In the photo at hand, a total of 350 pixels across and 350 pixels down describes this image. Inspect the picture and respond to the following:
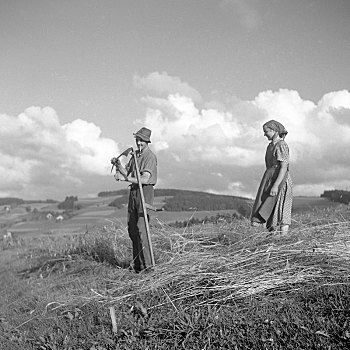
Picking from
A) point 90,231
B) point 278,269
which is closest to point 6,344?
point 278,269

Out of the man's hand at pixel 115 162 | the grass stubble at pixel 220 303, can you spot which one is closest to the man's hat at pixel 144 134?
the man's hand at pixel 115 162

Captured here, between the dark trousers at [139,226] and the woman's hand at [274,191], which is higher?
the woman's hand at [274,191]

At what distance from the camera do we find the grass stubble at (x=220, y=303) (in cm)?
397

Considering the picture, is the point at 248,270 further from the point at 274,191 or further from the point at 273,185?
the point at 273,185

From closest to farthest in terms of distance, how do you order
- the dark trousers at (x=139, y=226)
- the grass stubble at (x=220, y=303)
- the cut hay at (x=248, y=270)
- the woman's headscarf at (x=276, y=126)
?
1. the grass stubble at (x=220, y=303)
2. the cut hay at (x=248, y=270)
3. the dark trousers at (x=139, y=226)
4. the woman's headscarf at (x=276, y=126)

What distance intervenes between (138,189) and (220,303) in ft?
7.70

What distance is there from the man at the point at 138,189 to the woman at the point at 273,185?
1.55m

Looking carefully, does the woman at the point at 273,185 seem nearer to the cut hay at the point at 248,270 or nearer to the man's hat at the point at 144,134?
the cut hay at the point at 248,270

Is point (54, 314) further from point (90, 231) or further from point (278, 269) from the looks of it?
point (90, 231)

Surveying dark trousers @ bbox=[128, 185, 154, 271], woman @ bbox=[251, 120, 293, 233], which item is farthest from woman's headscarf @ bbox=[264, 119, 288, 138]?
dark trousers @ bbox=[128, 185, 154, 271]

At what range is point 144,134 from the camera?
21.7ft

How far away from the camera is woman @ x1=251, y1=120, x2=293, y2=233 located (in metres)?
6.40

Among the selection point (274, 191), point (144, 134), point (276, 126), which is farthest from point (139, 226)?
point (276, 126)

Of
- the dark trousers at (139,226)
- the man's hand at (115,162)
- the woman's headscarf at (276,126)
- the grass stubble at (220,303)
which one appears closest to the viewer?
the grass stubble at (220,303)
